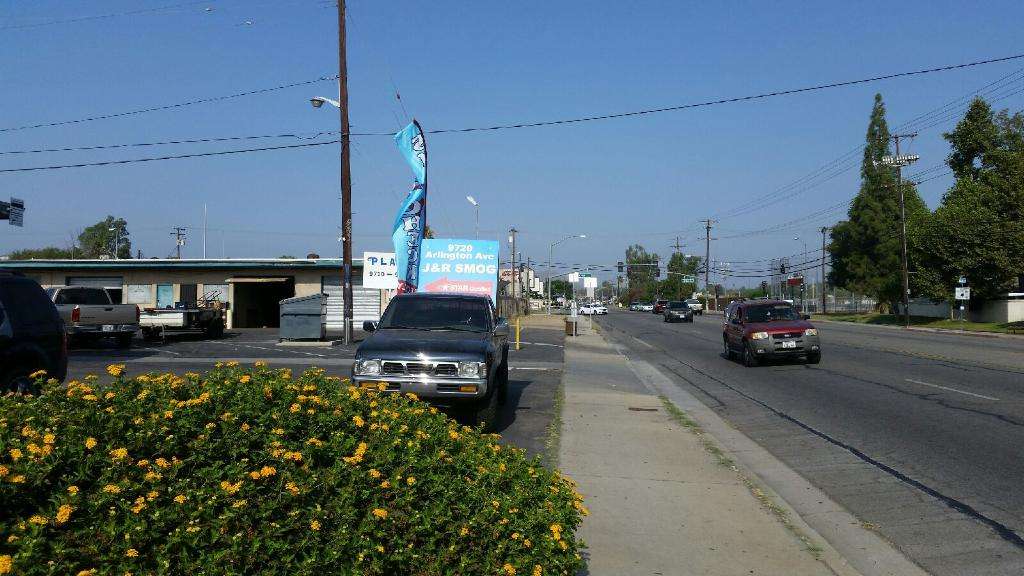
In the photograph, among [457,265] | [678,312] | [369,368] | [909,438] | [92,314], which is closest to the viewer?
[369,368]

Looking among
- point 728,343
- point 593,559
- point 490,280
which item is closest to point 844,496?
point 593,559

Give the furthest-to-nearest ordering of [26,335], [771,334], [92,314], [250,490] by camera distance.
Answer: [92,314], [771,334], [26,335], [250,490]

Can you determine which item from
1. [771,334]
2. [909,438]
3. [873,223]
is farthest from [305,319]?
[873,223]

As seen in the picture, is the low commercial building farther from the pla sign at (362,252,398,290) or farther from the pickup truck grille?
the pickup truck grille

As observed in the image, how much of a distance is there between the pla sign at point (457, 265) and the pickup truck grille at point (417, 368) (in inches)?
763

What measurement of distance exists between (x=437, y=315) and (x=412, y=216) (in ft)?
47.8

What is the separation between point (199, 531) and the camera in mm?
3070

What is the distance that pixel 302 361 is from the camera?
20.7 m

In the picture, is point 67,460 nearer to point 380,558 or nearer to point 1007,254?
point 380,558

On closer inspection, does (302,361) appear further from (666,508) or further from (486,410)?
(666,508)

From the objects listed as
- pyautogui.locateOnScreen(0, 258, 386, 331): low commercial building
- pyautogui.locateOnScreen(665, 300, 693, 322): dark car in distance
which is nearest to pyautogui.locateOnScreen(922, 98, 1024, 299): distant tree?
pyautogui.locateOnScreen(665, 300, 693, 322): dark car in distance

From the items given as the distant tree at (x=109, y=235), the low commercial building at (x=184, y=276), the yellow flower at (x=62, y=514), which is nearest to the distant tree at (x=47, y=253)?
the distant tree at (x=109, y=235)

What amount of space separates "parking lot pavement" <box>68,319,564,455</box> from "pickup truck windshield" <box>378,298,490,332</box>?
1.51m

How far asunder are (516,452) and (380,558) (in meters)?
1.47
